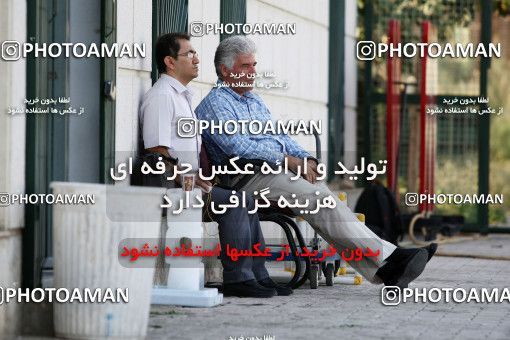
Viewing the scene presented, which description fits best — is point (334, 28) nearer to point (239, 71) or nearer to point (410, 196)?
point (410, 196)

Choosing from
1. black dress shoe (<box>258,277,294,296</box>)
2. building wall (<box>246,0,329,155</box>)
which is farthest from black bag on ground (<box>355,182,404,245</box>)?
black dress shoe (<box>258,277,294,296</box>)

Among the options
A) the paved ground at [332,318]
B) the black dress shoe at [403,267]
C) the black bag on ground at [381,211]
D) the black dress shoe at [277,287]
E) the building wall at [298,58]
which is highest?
the building wall at [298,58]

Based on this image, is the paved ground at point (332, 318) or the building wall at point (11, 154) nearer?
the building wall at point (11, 154)

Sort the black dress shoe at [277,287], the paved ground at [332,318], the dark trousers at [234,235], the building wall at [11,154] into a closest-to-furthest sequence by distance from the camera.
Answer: the building wall at [11,154], the paved ground at [332,318], the dark trousers at [234,235], the black dress shoe at [277,287]

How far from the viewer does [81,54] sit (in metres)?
7.82

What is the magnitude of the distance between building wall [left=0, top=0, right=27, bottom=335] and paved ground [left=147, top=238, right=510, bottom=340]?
2.36 feet

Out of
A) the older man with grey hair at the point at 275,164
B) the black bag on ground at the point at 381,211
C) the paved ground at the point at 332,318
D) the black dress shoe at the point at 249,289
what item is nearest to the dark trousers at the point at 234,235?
the black dress shoe at the point at 249,289

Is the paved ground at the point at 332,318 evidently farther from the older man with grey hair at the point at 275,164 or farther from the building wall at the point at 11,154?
the building wall at the point at 11,154

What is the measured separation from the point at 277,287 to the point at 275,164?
0.77 metres

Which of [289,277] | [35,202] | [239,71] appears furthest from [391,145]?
[35,202]

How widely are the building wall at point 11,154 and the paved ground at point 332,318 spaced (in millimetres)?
718

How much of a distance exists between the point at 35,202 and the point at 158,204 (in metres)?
0.71

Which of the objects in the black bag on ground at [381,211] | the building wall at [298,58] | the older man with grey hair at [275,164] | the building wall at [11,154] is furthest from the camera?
the black bag on ground at [381,211]

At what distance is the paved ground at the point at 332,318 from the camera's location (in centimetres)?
696
